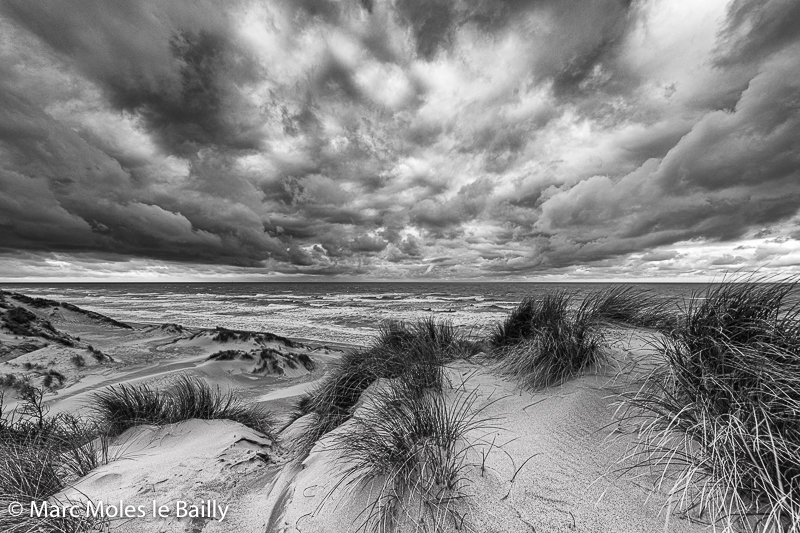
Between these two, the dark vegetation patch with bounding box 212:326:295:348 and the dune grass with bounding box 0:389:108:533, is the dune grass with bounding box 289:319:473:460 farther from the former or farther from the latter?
the dark vegetation patch with bounding box 212:326:295:348

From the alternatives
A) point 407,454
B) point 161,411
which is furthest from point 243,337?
point 407,454

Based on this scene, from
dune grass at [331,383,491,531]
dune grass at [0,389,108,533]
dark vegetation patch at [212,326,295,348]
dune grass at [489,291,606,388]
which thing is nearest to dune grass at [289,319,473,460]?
dune grass at [331,383,491,531]

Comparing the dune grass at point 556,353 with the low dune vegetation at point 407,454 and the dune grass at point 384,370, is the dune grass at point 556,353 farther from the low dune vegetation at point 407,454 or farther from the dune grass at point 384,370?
the dune grass at point 384,370

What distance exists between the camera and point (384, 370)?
4.37m

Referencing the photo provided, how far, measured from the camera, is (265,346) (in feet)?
39.9

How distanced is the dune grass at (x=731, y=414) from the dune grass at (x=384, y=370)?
190 cm

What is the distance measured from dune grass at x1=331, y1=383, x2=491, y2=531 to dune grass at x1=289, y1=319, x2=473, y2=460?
0.81 meters

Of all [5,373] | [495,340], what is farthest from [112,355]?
[495,340]

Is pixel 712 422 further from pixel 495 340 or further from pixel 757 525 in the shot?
pixel 495 340

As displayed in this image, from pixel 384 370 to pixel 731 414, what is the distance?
10.9 feet

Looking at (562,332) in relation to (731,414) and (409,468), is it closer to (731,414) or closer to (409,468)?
(731,414)

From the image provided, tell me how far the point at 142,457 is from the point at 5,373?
22.6 feet

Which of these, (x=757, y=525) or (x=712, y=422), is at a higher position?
(x=712, y=422)

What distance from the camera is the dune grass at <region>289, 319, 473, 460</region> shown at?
11.8 ft
